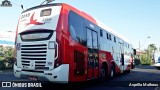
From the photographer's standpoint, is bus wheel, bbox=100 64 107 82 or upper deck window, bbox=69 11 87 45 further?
bus wheel, bbox=100 64 107 82

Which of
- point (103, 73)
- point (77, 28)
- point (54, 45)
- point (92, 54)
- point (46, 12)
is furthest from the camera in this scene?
point (103, 73)

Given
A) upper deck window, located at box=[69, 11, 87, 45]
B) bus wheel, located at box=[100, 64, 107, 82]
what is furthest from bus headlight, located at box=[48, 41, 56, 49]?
bus wheel, located at box=[100, 64, 107, 82]

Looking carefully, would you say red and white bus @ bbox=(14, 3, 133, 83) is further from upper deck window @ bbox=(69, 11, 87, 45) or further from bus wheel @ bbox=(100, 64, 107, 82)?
bus wheel @ bbox=(100, 64, 107, 82)

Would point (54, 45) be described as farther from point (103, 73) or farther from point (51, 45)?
point (103, 73)

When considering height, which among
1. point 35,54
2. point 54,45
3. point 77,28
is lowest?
point 35,54

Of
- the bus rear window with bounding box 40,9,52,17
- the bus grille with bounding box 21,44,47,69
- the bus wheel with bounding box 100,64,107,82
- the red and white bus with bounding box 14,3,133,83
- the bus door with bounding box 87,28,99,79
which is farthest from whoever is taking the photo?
the bus wheel with bounding box 100,64,107,82

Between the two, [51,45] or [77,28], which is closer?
[51,45]

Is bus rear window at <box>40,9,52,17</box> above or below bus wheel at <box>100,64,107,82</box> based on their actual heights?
above

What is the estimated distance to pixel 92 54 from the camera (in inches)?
435

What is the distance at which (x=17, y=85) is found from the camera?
10.5 metres

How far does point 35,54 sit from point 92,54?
2.98 metres

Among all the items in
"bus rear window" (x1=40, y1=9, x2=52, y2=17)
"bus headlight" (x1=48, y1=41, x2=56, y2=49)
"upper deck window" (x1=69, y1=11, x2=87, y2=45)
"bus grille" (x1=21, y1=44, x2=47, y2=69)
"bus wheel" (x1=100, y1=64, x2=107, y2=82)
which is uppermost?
"bus rear window" (x1=40, y1=9, x2=52, y2=17)

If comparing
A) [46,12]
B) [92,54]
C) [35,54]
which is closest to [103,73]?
[92,54]

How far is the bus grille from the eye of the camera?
8.81 m
